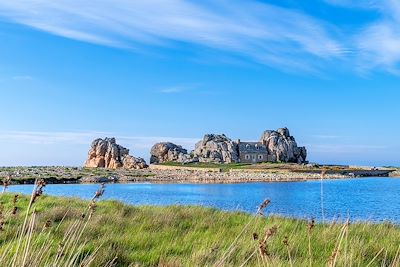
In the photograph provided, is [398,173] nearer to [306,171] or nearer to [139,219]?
[306,171]

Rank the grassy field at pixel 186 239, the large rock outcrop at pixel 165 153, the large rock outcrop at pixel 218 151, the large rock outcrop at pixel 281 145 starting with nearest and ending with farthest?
the grassy field at pixel 186 239 < the large rock outcrop at pixel 218 151 < the large rock outcrop at pixel 281 145 < the large rock outcrop at pixel 165 153

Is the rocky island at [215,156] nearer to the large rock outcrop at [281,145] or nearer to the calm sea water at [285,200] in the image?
the large rock outcrop at [281,145]

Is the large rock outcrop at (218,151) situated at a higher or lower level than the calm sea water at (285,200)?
higher

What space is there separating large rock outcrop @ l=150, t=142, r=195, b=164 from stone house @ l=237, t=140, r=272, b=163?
12.2 m

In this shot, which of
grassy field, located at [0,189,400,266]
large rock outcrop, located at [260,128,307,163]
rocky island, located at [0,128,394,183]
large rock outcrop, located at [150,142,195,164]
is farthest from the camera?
large rock outcrop, located at [150,142,195,164]

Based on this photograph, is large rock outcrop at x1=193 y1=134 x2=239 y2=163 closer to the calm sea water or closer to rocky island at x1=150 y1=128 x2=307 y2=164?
rocky island at x1=150 y1=128 x2=307 y2=164

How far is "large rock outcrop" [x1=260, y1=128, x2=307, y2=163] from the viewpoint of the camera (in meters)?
105

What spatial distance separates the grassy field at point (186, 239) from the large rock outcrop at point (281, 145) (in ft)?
305

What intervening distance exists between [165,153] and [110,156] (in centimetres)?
1510

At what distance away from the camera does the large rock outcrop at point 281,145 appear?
10462 centimetres

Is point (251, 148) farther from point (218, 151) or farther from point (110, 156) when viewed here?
point (110, 156)

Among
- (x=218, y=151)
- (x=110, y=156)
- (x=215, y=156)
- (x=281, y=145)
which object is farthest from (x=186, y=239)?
(x=281, y=145)

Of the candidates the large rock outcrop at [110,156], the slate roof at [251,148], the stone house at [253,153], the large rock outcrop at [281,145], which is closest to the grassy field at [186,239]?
the large rock outcrop at [110,156]

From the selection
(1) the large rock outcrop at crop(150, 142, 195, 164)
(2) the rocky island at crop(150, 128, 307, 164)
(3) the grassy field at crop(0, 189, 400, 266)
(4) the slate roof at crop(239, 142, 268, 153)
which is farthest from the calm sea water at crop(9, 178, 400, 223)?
(1) the large rock outcrop at crop(150, 142, 195, 164)
